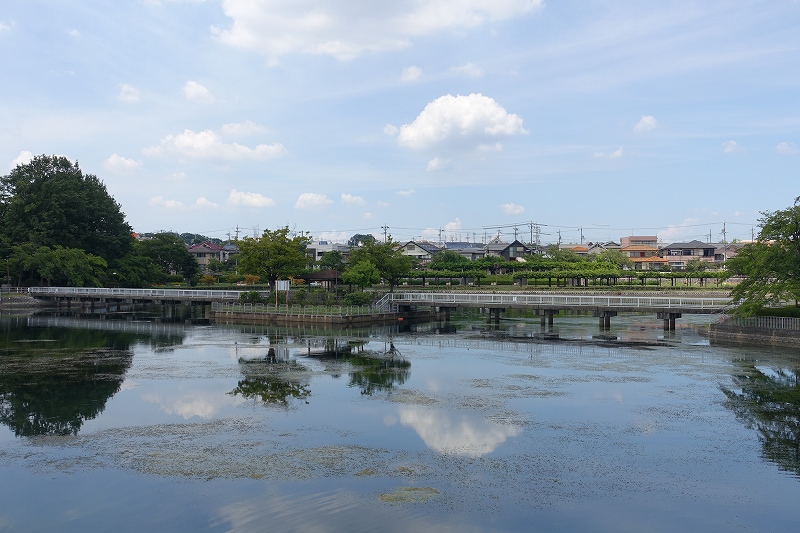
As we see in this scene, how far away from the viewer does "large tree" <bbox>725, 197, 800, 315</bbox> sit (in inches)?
1383

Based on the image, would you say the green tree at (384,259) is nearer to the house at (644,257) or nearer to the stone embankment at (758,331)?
the stone embankment at (758,331)

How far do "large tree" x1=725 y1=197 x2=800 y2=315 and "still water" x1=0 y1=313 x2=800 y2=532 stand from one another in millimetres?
3084

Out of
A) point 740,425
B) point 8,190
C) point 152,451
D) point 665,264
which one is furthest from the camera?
point 665,264

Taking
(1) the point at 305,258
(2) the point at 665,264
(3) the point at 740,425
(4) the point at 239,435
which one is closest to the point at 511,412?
(3) the point at 740,425

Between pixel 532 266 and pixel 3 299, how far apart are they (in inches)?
2265

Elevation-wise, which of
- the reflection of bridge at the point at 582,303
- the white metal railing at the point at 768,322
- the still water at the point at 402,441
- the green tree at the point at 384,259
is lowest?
the still water at the point at 402,441

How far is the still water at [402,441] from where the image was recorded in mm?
13320

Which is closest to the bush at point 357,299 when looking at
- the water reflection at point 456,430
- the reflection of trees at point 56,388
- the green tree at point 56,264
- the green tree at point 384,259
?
the green tree at point 384,259

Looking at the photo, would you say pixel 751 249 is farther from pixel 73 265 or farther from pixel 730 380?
pixel 73 265

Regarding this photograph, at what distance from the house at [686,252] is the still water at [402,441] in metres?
89.3

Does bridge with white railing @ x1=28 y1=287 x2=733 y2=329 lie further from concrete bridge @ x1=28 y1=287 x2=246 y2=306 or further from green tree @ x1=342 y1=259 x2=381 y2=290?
green tree @ x1=342 y1=259 x2=381 y2=290

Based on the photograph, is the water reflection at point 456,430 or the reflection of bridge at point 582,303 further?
the reflection of bridge at point 582,303

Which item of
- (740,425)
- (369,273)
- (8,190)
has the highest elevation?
(8,190)

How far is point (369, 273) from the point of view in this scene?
59.6 metres
